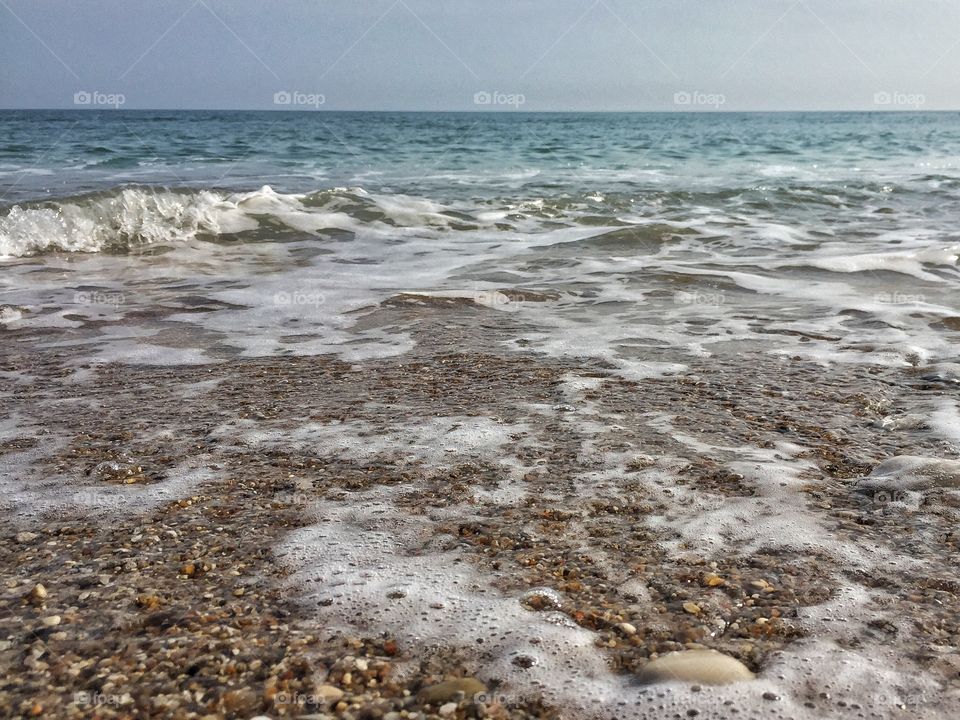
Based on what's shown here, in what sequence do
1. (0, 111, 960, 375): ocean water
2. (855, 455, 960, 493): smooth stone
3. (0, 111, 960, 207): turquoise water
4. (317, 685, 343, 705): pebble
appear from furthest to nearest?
1. (0, 111, 960, 207): turquoise water
2. (0, 111, 960, 375): ocean water
3. (855, 455, 960, 493): smooth stone
4. (317, 685, 343, 705): pebble

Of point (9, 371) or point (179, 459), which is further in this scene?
point (9, 371)

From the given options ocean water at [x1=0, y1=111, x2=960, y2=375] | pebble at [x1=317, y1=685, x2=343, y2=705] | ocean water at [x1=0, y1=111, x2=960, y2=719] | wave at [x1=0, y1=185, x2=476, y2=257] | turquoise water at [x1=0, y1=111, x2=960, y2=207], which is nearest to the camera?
pebble at [x1=317, y1=685, x2=343, y2=705]

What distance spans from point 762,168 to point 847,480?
715 inches

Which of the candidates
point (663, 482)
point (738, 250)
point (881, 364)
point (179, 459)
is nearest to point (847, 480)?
point (663, 482)

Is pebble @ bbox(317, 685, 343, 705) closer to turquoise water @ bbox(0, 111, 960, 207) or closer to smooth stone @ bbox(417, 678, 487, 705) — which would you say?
smooth stone @ bbox(417, 678, 487, 705)

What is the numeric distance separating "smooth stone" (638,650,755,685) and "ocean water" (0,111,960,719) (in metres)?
0.04

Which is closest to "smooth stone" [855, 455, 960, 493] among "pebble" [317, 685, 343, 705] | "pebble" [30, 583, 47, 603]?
"pebble" [317, 685, 343, 705]

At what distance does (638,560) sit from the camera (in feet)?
7.55

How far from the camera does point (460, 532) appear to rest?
2.49 metres

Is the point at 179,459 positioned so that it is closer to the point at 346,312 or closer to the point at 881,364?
the point at 346,312

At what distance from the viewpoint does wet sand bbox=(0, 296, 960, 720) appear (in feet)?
5.90

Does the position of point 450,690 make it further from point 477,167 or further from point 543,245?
point 477,167

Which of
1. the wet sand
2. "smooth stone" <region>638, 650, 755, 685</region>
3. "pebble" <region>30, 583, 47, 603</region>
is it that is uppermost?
"smooth stone" <region>638, 650, 755, 685</region>

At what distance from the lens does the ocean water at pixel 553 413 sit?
2.02 metres
